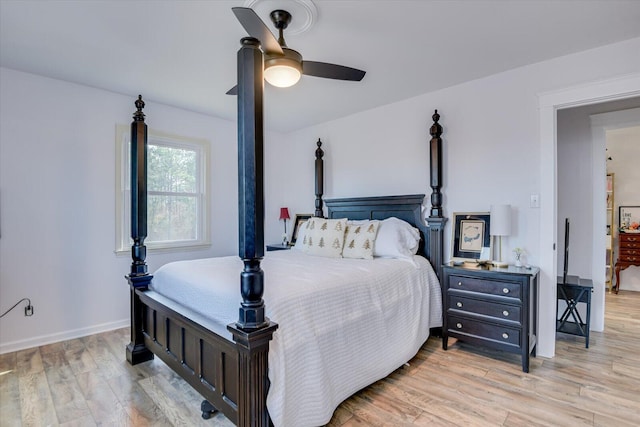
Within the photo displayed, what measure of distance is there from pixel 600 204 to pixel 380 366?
9.63 feet

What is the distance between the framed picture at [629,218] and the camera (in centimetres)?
505

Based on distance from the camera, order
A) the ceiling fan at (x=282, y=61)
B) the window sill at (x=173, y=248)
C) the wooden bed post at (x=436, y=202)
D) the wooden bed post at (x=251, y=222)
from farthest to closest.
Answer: the window sill at (x=173, y=248)
the wooden bed post at (x=436, y=202)
the ceiling fan at (x=282, y=61)
the wooden bed post at (x=251, y=222)

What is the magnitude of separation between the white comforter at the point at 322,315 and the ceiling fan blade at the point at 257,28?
137 cm

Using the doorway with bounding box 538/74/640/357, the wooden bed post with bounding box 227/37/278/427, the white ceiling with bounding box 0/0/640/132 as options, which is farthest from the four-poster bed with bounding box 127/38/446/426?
the doorway with bounding box 538/74/640/357

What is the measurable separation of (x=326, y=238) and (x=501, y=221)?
162cm

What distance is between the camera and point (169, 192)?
3881 millimetres

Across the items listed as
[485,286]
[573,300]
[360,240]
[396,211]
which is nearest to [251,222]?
[360,240]

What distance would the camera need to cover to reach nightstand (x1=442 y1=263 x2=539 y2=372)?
2.44 metres

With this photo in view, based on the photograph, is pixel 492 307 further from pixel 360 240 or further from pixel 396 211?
pixel 396 211

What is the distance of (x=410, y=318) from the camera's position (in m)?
2.59

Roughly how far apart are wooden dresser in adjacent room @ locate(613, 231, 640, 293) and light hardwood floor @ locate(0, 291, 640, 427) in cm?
270

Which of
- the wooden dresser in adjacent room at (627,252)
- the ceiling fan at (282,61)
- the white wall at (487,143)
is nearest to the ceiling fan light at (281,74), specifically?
the ceiling fan at (282,61)

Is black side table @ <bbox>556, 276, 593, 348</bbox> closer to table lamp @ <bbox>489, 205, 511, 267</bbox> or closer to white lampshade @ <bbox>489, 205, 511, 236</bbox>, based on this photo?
table lamp @ <bbox>489, 205, 511, 267</bbox>

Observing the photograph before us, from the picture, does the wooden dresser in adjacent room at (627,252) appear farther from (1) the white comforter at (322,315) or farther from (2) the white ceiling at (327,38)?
(1) the white comforter at (322,315)
